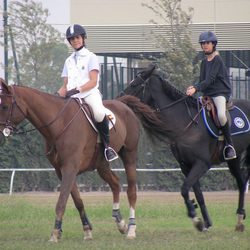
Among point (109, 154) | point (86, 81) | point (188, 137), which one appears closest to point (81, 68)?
point (86, 81)

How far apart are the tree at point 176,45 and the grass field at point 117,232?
9.35 m

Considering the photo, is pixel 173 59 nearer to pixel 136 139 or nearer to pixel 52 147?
pixel 136 139

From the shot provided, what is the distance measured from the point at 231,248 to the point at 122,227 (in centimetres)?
257

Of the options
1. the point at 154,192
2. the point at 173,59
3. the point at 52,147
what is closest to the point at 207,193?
the point at 154,192

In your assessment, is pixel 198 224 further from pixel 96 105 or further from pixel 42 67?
→ pixel 42 67

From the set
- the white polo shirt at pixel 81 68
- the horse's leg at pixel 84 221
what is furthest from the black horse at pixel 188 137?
the white polo shirt at pixel 81 68

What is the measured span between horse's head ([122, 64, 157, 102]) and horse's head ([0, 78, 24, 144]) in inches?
124

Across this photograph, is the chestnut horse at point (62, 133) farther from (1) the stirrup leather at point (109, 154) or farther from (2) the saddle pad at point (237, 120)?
(2) the saddle pad at point (237, 120)

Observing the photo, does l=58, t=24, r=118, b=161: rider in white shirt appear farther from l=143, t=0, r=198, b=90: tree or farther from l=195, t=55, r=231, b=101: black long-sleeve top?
l=143, t=0, r=198, b=90: tree

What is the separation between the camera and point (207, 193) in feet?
85.1

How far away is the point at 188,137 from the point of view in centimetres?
1396

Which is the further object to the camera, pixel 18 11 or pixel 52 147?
pixel 18 11

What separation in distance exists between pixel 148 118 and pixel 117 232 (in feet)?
6.25

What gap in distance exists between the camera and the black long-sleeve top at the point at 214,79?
1395 centimetres
